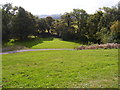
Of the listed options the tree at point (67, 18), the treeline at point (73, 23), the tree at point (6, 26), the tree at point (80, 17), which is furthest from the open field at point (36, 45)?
the tree at point (67, 18)

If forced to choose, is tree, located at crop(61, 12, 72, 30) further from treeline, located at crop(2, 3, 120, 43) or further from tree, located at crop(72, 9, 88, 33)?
tree, located at crop(72, 9, 88, 33)

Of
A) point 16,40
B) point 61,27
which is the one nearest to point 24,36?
point 16,40

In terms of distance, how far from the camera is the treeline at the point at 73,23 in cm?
4471

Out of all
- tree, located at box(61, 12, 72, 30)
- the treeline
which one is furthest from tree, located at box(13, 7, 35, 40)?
tree, located at box(61, 12, 72, 30)

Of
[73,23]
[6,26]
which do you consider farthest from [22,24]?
[73,23]

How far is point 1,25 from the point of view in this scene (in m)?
43.2

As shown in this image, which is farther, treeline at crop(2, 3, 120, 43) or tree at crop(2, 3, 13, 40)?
tree at crop(2, 3, 13, 40)

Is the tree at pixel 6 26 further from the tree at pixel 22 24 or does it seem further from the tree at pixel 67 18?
the tree at pixel 67 18

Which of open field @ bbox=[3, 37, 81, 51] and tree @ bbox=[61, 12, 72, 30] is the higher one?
tree @ bbox=[61, 12, 72, 30]

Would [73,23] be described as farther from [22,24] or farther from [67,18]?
[22,24]

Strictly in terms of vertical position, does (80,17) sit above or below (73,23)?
above

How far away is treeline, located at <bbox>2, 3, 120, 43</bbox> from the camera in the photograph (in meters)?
44.7

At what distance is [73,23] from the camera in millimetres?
63031

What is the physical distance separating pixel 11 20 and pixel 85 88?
44.6 metres
